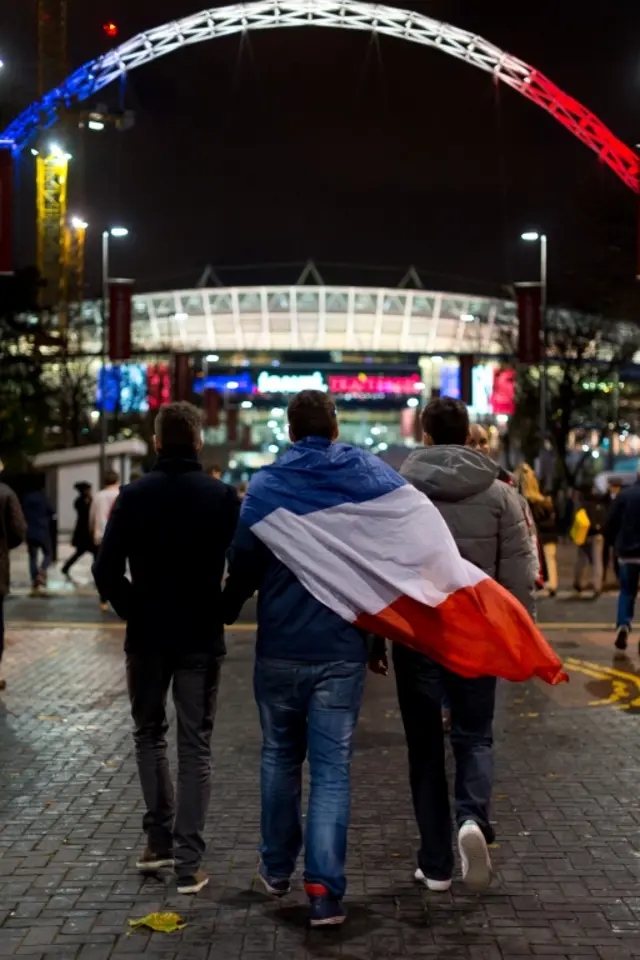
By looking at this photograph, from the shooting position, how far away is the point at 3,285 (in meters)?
30.0

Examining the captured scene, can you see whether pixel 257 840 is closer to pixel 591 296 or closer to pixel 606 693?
pixel 606 693

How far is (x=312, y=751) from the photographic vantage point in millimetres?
4750

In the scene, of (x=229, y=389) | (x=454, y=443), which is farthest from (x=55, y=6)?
(x=454, y=443)

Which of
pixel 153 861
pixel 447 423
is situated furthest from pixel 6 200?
pixel 153 861

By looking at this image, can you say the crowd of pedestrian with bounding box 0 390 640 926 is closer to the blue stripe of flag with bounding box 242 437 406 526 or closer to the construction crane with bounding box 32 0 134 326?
the blue stripe of flag with bounding box 242 437 406 526

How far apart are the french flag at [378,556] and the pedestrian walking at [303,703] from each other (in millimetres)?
45

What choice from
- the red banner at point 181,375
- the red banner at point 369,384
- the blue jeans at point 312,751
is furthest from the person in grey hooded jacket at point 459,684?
the red banner at point 369,384

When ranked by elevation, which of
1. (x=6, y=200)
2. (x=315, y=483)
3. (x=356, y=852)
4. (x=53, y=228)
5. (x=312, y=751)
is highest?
(x=53, y=228)

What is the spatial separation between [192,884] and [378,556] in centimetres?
148

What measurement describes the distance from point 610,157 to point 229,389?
58.6 m

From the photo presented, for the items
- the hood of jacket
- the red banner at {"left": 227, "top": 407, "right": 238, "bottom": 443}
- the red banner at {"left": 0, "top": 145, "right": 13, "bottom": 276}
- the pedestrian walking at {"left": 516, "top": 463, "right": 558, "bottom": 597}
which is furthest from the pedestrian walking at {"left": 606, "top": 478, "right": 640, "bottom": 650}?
the red banner at {"left": 227, "top": 407, "right": 238, "bottom": 443}

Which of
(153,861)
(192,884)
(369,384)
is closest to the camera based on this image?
(192,884)

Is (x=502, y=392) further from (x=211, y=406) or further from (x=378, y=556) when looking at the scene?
(x=378, y=556)

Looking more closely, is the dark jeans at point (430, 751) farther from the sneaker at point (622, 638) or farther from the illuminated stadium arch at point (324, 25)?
the illuminated stadium arch at point (324, 25)
